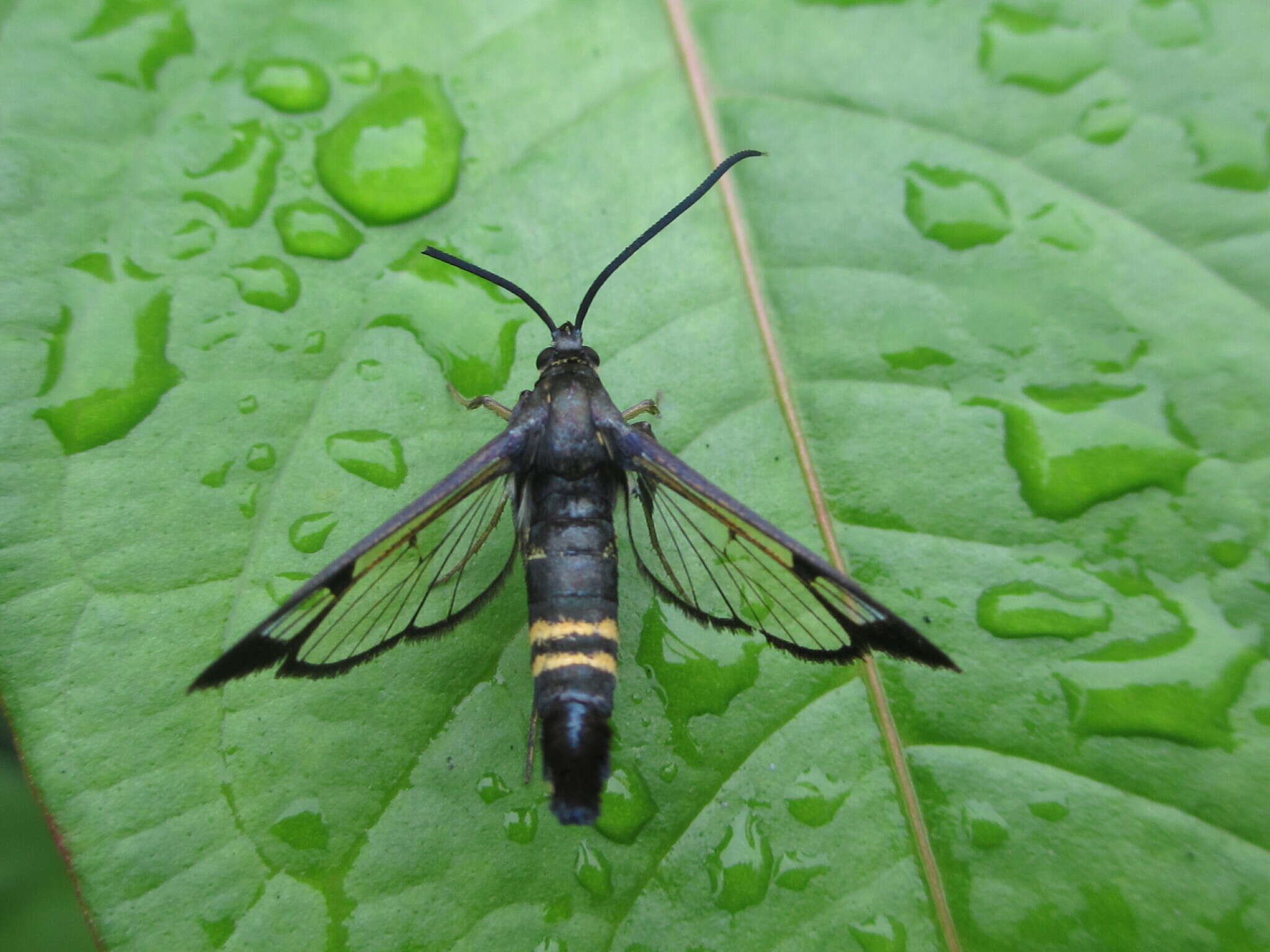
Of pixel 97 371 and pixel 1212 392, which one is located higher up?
pixel 97 371

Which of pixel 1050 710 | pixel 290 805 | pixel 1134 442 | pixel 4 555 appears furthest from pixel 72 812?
pixel 1134 442

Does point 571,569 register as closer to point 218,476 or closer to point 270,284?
point 218,476

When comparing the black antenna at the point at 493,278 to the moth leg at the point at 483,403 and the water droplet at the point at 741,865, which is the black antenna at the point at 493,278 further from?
the water droplet at the point at 741,865

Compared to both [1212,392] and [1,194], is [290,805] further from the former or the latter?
[1212,392]

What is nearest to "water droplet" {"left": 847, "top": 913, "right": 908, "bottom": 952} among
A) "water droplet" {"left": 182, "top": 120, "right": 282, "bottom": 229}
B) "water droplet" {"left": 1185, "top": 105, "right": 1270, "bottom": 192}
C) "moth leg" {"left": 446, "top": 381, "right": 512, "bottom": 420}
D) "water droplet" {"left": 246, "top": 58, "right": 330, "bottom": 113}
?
"moth leg" {"left": 446, "top": 381, "right": 512, "bottom": 420}

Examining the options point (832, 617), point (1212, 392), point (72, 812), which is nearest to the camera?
point (72, 812)

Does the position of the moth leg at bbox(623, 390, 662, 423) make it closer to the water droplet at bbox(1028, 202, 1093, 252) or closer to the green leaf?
the green leaf

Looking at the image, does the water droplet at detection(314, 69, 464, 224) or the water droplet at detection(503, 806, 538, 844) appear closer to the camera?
the water droplet at detection(503, 806, 538, 844)

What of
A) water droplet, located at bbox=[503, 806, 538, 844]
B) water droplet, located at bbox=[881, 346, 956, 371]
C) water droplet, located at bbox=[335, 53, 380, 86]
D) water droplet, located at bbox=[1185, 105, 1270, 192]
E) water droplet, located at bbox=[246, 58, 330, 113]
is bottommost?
water droplet, located at bbox=[503, 806, 538, 844]
